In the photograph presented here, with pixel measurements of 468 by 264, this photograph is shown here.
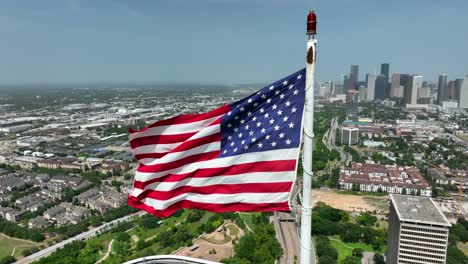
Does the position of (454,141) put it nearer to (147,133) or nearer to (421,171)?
(421,171)

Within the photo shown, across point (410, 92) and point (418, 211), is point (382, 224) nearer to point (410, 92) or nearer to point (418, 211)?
point (418, 211)

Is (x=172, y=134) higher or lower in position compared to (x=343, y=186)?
higher

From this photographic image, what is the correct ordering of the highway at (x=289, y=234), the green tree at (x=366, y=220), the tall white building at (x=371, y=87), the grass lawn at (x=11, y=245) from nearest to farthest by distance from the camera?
1. the highway at (x=289, y=234)
2. the grass lawn at (x=11, y=245)
3. the green tree at (x=366, y=220)
4. the tall white building at (x=371, y=87)

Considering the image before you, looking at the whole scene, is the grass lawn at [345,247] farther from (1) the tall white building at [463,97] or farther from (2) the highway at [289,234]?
(1) the tall white building at [463,97]

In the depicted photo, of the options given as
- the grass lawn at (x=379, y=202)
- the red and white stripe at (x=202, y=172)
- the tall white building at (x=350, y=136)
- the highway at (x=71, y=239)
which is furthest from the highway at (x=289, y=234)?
the tall white building at (x=350, y=136)

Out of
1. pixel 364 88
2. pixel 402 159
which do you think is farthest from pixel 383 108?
pixel 402 159

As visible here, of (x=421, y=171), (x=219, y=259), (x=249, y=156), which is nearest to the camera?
(x=249, y=156)
